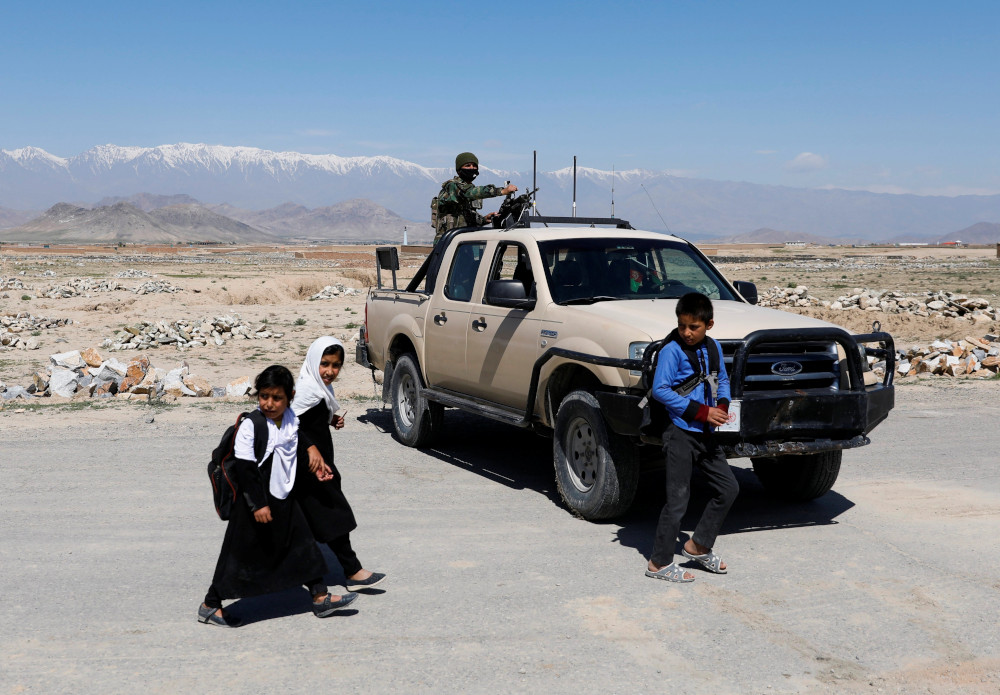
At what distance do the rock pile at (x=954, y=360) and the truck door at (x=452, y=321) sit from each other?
9397mm

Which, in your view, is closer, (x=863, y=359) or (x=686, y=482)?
(x=686, y=482)

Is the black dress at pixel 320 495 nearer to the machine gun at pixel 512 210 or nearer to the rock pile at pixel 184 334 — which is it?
the machine gun at pixel 512 210

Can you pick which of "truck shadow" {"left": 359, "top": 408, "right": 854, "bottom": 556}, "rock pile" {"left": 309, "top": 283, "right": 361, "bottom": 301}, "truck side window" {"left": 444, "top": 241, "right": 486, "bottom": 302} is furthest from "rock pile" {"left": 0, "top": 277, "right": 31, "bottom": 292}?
"truck side window" {"left": 444, "top": 241, "right": 486, "bottom": 302}

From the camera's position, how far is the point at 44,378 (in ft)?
47.5

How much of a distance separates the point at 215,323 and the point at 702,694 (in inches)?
785

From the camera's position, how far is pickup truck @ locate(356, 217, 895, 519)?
624cm

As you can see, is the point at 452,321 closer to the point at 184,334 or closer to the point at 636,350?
the point at 636,350

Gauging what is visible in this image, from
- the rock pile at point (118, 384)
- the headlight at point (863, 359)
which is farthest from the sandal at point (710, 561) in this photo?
the rock pile at point (118, 384)

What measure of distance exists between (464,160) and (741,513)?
5196mm

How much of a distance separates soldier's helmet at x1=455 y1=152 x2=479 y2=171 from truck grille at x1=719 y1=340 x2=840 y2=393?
5158 millimetres

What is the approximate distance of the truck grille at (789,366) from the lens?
249 inches

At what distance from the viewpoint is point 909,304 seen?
84.4ft

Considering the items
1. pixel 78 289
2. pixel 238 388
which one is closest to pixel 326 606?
pixel 238 388

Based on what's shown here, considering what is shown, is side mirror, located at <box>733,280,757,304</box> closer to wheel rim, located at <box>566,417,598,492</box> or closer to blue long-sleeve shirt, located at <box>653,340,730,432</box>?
wheel rim, located at <box>566,417,598,492</box>
